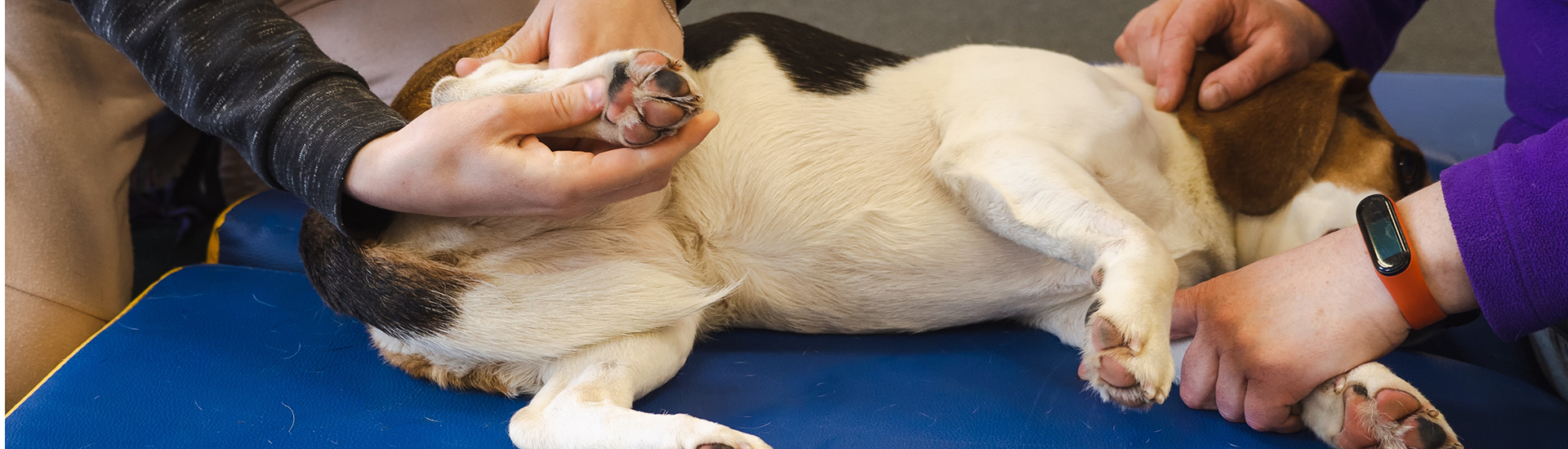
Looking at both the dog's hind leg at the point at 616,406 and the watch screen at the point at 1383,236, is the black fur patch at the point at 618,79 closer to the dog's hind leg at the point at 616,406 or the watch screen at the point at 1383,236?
the dog's hind leg at the point at 616,406

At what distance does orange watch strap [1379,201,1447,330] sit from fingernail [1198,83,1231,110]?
49 centimetres

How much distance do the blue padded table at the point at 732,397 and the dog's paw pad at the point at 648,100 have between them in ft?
1.49

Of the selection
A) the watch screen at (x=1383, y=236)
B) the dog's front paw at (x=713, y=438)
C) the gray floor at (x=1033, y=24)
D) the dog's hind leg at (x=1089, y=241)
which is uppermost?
the watch screen at (x=1383, y=236)

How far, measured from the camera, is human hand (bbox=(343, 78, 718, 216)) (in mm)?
1049

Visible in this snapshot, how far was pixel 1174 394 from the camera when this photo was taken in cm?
136

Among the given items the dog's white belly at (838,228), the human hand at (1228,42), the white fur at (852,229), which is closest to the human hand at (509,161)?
the white fur at (852,229)

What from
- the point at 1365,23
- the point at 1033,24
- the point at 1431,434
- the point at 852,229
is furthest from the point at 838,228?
the point at 1033,24

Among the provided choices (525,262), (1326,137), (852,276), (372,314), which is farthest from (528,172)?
(1326,137)

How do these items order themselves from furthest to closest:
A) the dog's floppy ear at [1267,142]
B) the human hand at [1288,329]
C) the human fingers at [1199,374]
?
the dog's floppy ear at [1267,142] < the human fingers at [1199,374] < the human hand at [1288,329]

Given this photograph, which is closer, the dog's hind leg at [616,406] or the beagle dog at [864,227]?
the dog's hind leg at [616,406]

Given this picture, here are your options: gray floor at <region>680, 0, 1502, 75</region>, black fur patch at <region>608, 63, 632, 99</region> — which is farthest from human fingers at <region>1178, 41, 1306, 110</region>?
gray floor at <region>680, 0, 1502, 75</region>

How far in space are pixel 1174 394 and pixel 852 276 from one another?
0.53 m

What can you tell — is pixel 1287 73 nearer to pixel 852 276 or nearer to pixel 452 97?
pixel 852 276

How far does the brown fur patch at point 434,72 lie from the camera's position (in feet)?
4.81
